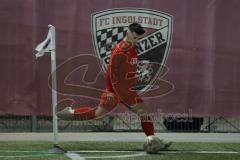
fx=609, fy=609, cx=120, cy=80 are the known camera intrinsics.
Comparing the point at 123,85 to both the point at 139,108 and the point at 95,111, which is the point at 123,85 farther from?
the point at 95,111

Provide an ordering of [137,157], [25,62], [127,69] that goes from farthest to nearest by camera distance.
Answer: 1. [25,62]
2. [127,69]
3. [137,157]

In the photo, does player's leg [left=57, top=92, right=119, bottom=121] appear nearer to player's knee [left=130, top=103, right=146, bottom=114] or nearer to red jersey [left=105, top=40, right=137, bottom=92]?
red jersey [left=105, top=40, right=137, bottom=92]

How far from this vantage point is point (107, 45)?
437 inches

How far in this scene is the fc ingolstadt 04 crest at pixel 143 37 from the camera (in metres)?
11.1

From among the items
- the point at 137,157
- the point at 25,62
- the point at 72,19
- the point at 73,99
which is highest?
the point at 72,19

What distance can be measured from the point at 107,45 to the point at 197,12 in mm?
1807

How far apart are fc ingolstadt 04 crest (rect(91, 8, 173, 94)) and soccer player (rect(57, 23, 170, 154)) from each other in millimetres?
2317

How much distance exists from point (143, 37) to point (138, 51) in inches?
10.9

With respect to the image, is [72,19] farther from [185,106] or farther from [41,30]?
[185,106]

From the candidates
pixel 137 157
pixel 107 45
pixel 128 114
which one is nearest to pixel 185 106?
pixel 128 114

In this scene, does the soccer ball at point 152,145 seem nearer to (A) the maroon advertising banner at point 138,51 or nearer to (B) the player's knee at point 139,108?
(B) the player's knee at point 139,108

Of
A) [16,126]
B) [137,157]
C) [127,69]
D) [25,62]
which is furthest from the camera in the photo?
[16,126]

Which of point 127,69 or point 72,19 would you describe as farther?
point 72,19

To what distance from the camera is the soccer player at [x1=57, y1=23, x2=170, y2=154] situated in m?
8.49
